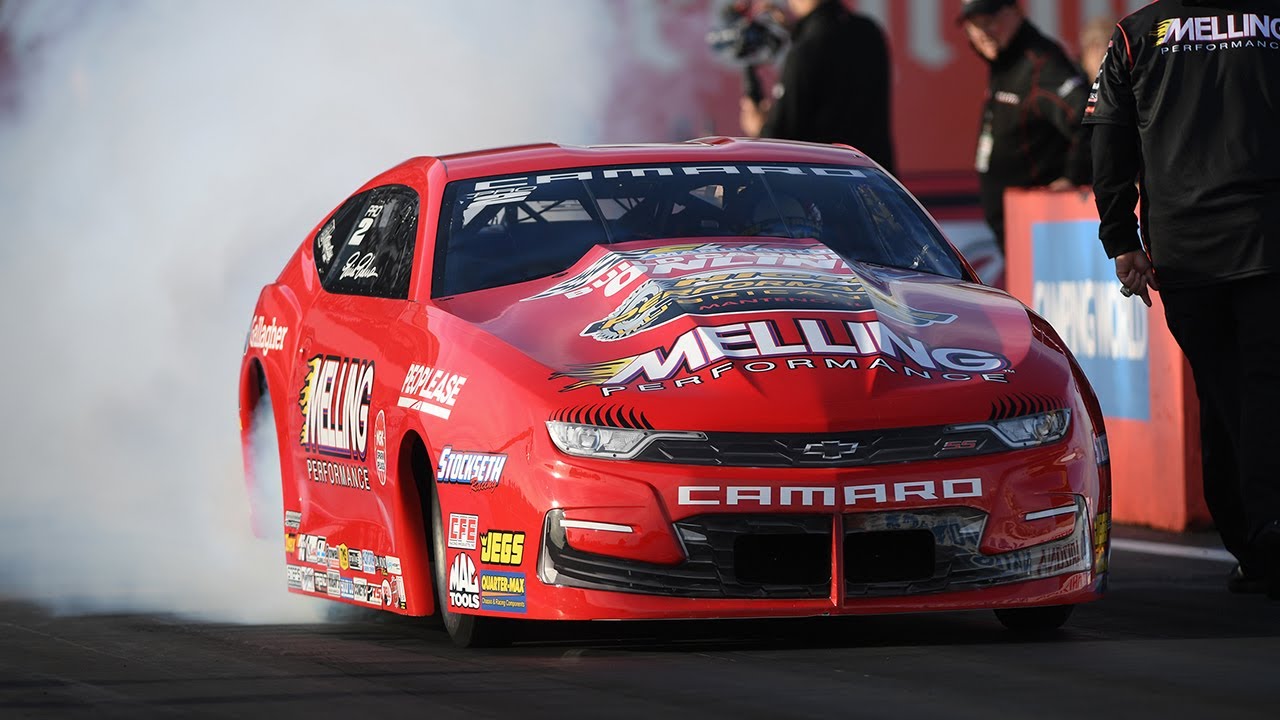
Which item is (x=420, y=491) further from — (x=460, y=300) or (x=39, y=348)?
(x=39, y=348)

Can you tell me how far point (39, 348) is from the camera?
572 inches

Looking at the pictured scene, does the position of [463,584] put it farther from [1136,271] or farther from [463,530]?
[1136,271]

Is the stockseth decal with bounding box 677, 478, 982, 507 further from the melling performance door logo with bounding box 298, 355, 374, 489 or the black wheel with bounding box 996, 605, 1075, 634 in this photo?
the melling performance door logo with bounding box 298, 355, 374, 489

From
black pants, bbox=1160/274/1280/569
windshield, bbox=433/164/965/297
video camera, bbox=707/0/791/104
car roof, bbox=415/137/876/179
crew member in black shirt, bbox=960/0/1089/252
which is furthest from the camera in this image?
video camera, bbox=707/0/791/104

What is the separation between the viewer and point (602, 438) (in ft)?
19.6

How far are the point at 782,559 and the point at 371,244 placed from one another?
2.22m

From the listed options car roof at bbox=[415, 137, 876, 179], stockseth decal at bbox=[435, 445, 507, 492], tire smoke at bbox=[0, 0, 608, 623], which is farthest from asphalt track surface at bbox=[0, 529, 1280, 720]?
tire smoke at bbox=[0, 0, 608, 623]

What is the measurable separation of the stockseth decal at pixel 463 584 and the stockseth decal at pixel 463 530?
0.03 m

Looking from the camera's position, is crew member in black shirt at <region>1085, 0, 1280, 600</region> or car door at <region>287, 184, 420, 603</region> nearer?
car door at <region>287, 184, 420, 603</region>

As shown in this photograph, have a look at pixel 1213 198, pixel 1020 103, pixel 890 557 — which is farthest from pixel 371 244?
pixel 1020 103

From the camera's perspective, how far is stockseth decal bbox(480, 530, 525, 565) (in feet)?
20.0

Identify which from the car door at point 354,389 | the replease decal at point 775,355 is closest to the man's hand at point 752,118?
the car door at point 354,389

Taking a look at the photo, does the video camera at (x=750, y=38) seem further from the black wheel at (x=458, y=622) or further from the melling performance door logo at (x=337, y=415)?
the black wheel at (x=458, y=622)

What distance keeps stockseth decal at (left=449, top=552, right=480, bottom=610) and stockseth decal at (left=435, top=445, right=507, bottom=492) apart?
0.18m
